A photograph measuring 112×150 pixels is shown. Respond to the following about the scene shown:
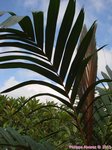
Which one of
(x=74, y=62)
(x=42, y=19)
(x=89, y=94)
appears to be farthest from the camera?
(x=89, y=94)

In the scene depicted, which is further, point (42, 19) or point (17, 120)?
point (17, 120)

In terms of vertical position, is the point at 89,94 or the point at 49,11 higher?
the point at 49,11

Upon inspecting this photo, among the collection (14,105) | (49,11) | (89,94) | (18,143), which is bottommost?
(18,143)

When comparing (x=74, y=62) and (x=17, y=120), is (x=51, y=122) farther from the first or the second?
(x=74, y=62)

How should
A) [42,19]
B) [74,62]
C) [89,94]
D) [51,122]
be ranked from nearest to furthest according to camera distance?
[42,19] → [74,62] → [89,94] → [51,122]

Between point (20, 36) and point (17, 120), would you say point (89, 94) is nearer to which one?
point (20, 36)

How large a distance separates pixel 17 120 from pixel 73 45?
6.76 feet

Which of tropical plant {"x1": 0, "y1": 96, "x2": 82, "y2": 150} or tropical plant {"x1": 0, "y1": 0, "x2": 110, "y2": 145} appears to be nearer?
tropical plant {"x1": 0, "y1": 0, "x2": 110, "y2": 145}

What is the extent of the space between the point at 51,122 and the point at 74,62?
76.9 inches

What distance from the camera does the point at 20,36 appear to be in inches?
82.7

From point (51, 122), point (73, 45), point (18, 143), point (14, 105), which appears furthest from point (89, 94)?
point (14, 105)

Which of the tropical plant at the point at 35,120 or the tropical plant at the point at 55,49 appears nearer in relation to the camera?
the tropical plant at the point at 55,49

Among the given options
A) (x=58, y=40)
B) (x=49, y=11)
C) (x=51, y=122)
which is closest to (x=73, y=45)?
(x=58, y=40)

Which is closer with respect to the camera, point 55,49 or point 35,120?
point 55,49
